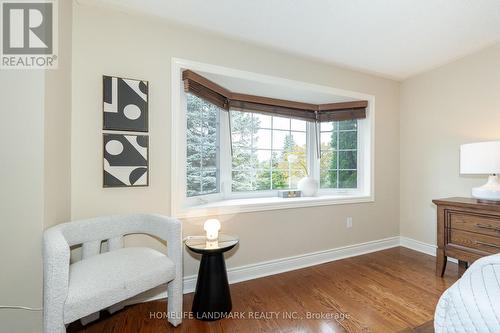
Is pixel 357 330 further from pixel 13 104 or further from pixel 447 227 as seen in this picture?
pixel 13 104

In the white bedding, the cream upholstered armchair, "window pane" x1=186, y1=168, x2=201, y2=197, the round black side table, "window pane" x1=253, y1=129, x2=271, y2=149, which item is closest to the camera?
the white bedding

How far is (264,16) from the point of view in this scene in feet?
6.15

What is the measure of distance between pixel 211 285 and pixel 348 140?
2304mm

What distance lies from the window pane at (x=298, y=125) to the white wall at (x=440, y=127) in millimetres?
1251

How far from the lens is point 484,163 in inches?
78.4

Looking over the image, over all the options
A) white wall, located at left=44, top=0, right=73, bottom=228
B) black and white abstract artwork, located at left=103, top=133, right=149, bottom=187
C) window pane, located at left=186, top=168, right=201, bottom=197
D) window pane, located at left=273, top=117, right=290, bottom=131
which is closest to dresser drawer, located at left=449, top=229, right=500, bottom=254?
window pane, located at left=273, top=117, right=290, bottom=131

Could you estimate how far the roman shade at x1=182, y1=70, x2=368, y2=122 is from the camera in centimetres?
206

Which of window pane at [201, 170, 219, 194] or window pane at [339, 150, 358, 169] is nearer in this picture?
window pane at [201, 170, 219, 194]

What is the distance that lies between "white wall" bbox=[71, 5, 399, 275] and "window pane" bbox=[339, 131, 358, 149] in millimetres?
535

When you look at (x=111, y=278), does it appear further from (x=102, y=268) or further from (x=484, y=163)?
(x=484, y=163)

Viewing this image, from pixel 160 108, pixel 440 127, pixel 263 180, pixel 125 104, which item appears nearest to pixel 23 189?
pixel 125 104

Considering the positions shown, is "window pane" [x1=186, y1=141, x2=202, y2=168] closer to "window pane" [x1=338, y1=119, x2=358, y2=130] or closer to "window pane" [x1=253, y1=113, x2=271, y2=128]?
"window pane" [x1=253, y1=113, x2=271, y2=128]

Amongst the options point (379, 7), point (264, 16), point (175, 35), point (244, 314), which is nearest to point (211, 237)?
point (244, 314)

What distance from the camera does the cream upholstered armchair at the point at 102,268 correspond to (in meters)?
1.09
